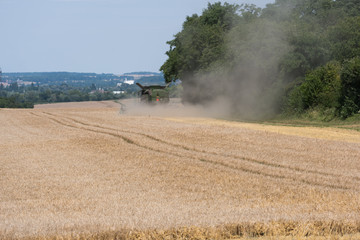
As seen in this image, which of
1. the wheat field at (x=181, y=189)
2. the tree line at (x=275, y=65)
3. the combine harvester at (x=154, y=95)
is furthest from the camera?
the combine harvester at (x=154, y=95)

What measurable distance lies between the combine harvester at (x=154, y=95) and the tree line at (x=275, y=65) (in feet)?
17.9

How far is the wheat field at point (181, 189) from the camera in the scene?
29.4ft

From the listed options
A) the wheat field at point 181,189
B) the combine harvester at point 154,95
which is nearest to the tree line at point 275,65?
the combine harvester at point 154,95

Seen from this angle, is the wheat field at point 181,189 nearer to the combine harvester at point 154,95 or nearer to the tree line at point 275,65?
the tree line at point 275,65

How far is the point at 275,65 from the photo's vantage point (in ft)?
157

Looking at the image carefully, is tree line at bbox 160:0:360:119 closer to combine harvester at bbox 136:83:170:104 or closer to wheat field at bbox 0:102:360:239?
combine harvester at bbox 136:83:170:104

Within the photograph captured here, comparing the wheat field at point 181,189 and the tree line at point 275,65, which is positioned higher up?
the tree line at point 275,65

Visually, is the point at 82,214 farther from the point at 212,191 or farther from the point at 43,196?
the point at 212,191

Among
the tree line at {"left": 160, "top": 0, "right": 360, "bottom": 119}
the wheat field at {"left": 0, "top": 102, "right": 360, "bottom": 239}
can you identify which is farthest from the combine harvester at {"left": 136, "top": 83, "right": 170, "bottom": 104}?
the wheat field at {"left": 0, "top": 102, "right": 360, "bottom": 239}

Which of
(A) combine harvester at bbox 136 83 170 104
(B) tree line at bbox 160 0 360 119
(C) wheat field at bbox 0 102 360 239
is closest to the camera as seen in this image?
(C) wheat field at bbox 0 102 360 239

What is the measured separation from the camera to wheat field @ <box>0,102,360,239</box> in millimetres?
8961

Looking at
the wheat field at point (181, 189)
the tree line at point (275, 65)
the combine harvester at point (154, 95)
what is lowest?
the wheat field at point (181, 189)

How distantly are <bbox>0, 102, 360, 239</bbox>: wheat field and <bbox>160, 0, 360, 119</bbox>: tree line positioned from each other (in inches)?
653

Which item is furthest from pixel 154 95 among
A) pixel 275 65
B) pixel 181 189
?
pixel 181 189
